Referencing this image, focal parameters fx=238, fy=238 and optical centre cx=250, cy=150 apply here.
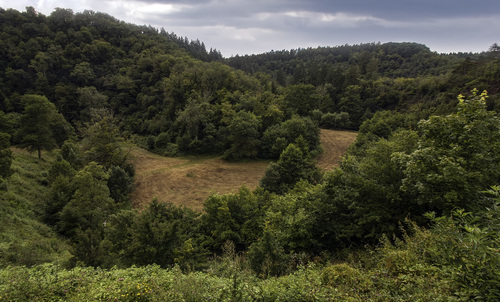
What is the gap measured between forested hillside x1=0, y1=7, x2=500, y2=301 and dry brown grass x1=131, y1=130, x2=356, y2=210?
6.75 ft

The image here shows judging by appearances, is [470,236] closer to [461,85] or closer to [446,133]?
[446,133]

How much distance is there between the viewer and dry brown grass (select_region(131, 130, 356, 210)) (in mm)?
28141

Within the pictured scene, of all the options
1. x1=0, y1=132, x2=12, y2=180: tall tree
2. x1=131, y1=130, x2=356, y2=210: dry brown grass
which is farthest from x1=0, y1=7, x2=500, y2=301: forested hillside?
x1=131, y1=130, x2=356, y2=210: dry brown grass

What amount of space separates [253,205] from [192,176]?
652 inches

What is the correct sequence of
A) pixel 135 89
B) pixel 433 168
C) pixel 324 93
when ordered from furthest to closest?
1. pixel 324 93
2. pixel 135 89
3. pixel 433 168

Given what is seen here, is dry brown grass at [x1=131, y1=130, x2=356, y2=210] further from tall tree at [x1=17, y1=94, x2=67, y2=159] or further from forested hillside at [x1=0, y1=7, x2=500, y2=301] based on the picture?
tall tree at [x1=17, y1=94, x2=67, y2=159]

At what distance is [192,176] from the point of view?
32719 mm

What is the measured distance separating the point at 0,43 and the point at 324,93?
2964 inches

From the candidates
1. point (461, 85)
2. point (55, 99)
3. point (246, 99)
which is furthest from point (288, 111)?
point (55, 99)

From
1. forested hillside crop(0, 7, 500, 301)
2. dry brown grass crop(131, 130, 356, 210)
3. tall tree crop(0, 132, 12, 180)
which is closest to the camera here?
forested hillside crop(0, 7, 500, 301)

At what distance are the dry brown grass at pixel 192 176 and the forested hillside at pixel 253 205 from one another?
2.06m

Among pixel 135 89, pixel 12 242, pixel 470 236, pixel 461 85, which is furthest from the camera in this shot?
pixel 135 89

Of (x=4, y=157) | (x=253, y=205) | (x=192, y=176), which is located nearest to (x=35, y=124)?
(x=4, y=157)

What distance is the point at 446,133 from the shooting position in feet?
29.5
